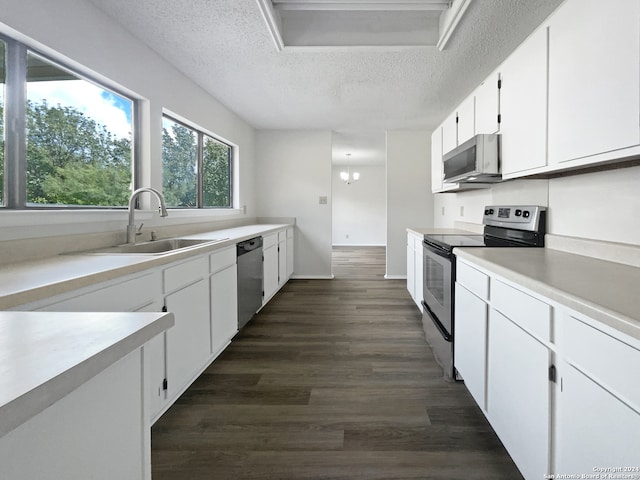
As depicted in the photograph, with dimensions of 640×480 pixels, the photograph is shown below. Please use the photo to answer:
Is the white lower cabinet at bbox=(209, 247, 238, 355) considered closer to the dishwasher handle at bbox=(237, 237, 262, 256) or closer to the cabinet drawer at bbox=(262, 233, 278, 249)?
the dishwasher handle at bbox=(237, 237, 262, 256)

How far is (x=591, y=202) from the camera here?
175cm

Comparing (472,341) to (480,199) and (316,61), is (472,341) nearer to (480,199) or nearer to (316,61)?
(480,199)

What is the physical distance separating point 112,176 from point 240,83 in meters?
1.62

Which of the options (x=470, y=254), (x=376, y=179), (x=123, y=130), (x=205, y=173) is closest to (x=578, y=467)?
(x=470, y=254)

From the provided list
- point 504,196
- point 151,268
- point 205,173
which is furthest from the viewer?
point 205,173

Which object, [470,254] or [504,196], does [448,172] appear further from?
[470,254]

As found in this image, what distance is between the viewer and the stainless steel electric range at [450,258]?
2.18 m

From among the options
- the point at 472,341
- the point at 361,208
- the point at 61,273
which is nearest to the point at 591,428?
the point at 472,341

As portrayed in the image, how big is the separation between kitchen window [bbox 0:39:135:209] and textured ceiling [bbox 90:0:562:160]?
54 centimetres

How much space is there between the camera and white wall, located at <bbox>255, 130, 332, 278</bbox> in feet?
18.1

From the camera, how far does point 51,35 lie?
180cm

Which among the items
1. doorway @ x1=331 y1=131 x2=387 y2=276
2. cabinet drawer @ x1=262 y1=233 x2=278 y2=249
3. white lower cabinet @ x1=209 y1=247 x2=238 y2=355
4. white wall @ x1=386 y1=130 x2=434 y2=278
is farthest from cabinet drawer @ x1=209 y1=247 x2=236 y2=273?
doorway @ x1=331 y1=131 x2=387 y2=276

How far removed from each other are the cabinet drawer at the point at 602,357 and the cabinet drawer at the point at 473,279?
23.8 inches

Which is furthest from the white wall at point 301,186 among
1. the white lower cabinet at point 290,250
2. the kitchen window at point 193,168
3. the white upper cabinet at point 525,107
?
the white upper cabinet at point 525,107
